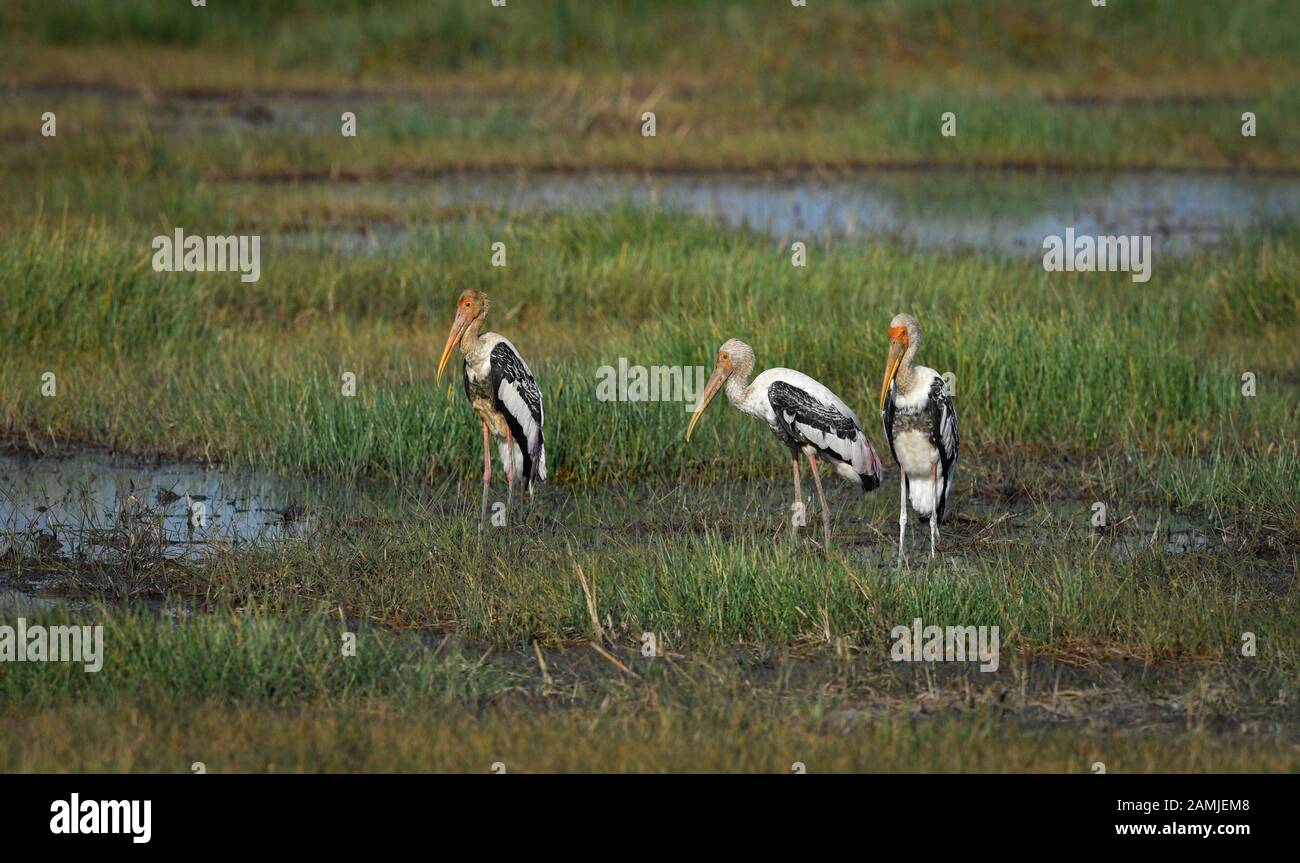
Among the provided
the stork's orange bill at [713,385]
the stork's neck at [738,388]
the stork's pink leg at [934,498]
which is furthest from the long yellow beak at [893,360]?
the stork's orange bill at [713,385]

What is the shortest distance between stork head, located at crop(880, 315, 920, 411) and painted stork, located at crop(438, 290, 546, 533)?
1738 mm

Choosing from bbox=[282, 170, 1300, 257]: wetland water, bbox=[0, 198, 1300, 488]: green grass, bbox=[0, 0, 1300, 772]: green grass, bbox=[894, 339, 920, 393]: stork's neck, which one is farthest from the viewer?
bbox=[282, 170, 1300, 257]: wetland water

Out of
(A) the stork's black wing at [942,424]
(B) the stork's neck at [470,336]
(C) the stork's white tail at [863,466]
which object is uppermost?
(B) the stork's neck at [470,336]

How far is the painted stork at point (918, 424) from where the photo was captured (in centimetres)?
746

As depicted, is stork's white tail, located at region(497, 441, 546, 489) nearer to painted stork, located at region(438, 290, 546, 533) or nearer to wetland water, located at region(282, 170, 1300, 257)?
painted stork, located at region(438, 290, 546, 533)

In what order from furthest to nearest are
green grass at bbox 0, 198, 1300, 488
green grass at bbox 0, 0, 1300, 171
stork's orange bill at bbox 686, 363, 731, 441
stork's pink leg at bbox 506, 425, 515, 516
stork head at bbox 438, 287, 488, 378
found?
1. green grass at bbox 0, 0, 1300, 171
2. green grass at bbox 0, 198, 1300, 488
3. stork head at bbox 438, 287, 488, 378
4. stork's pink leg at bbox 506, 425, 515, 516
5. stork's orange bill at bbox 686, 363, 731, 441

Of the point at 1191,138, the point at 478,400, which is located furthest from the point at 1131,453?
the point at 1191,138

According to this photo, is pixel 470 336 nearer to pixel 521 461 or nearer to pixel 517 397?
pixel 517 397

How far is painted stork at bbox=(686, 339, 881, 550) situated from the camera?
7.61m

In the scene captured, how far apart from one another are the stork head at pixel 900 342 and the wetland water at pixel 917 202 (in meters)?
6.27

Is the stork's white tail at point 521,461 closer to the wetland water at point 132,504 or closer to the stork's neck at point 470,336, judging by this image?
the stork's neck at point 470,336

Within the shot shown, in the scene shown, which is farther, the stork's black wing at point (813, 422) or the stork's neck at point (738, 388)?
the stork's neck at point (738, 388)

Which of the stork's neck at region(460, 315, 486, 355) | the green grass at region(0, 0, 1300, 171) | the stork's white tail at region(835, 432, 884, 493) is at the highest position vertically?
the green grass at region(0, 0, 1300, 171)

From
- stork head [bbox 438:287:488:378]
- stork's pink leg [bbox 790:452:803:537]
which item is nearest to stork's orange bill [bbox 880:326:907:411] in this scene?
stork's pink leg [bbox 790:452:803:537]
